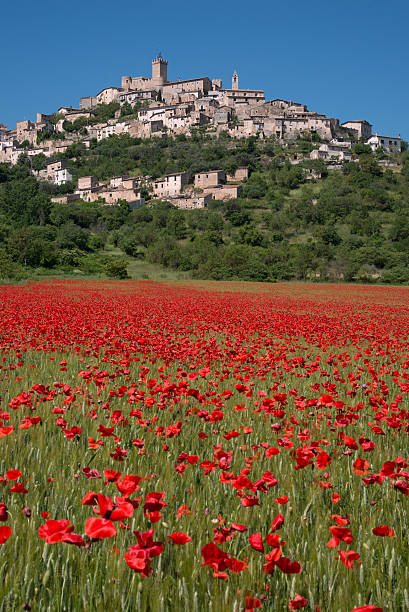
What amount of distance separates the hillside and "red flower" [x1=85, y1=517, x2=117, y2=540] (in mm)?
43153

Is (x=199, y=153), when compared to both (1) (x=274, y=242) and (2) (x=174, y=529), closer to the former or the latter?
(1) (x=274, y=242)

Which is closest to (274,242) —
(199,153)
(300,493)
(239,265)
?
(239,265)

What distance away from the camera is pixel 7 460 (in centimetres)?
311

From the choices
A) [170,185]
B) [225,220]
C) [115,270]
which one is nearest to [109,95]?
[170,185]

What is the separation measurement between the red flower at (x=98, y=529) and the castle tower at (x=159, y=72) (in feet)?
617

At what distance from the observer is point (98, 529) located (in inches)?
48.3

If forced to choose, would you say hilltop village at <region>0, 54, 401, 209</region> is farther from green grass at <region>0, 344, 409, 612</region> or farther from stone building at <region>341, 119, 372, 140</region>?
green grass at <region>0, 344, 409, 612</region>

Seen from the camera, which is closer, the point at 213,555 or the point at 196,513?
the point at 213,555

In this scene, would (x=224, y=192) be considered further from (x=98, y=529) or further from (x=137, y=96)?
(x=98, y=529)

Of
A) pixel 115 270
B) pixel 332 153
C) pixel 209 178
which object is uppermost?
pixel 332 153

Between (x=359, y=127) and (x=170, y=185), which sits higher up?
(x=359, y=127)

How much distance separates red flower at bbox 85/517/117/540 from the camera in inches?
46.6

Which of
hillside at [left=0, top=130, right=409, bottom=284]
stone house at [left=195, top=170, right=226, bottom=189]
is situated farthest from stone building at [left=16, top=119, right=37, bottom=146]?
stone house at [left=195, top=170, right=226, bottom=189]

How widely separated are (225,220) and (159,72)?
320 ft
